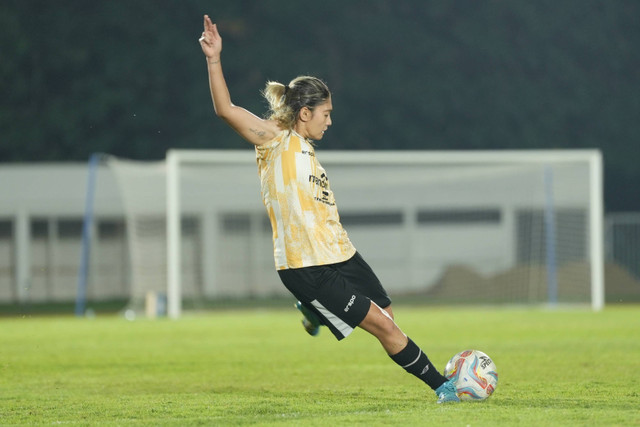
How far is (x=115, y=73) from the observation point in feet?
116

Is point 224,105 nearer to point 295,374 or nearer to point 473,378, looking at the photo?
point 473,378

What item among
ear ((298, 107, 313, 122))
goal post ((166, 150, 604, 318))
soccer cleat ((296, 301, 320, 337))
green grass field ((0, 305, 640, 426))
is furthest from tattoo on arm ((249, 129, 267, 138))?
goal post ((166, 150, 604, 318))

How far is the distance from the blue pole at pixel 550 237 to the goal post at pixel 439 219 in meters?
0.02

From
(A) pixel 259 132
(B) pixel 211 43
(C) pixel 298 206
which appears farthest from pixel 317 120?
(B) pixel 211 43

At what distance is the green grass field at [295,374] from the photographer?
673 cm

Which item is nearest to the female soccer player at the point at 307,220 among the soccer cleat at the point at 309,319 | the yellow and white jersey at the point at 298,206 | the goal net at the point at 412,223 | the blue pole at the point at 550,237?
the yellow and white jersey at the point at 298,206

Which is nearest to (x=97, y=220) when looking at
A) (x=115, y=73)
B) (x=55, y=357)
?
(x=115, y=73)

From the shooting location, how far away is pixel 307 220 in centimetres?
699

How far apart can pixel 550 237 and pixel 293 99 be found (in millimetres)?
15668

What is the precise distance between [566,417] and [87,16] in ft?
103

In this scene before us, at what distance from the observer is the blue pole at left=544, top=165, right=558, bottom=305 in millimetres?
21766

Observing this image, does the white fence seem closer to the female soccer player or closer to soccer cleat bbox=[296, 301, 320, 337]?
soccer cleat bbox=[296, 301, 320, 337]

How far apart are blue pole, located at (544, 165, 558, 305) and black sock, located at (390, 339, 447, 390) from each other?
15.0 m

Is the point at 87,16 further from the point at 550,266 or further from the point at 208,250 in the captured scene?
the point at 550,266
